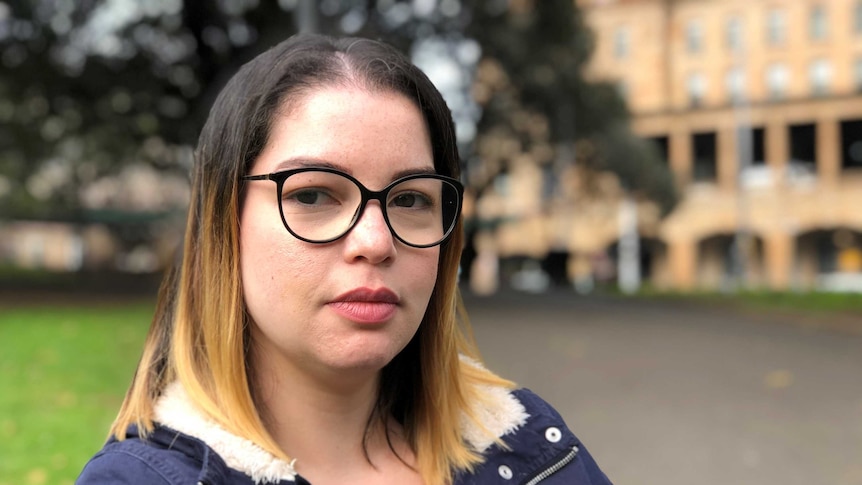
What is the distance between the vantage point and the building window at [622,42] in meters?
40.1

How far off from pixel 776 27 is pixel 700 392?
124 ft

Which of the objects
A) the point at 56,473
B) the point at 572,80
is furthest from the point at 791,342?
the point at 56,473

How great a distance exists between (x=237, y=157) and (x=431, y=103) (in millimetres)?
326

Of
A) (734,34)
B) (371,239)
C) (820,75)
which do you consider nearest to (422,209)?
(371,239)

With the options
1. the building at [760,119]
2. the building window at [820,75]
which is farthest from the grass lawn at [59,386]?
the building window at [820,75]

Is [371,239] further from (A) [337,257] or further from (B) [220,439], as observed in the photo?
(B) [220,439]

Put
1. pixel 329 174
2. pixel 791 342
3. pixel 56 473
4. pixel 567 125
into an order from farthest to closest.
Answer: pixel 567 125 → pixel 791 342 → pixel 56 473 → pixel 329 174

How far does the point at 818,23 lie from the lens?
40.1m

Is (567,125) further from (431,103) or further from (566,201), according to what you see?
(431,103)

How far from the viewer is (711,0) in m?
40.1

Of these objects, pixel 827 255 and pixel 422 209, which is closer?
pixel 422 209

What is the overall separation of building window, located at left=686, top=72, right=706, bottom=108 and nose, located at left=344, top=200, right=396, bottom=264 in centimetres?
4492

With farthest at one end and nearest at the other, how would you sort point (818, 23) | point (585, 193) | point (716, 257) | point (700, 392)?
point (716, 257), point (818, 23), point (585, 193), point (700, 392)

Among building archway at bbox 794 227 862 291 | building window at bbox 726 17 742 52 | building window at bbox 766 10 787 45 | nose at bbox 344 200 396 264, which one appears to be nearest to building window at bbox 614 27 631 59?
building window at bbox 726 17 742 52
